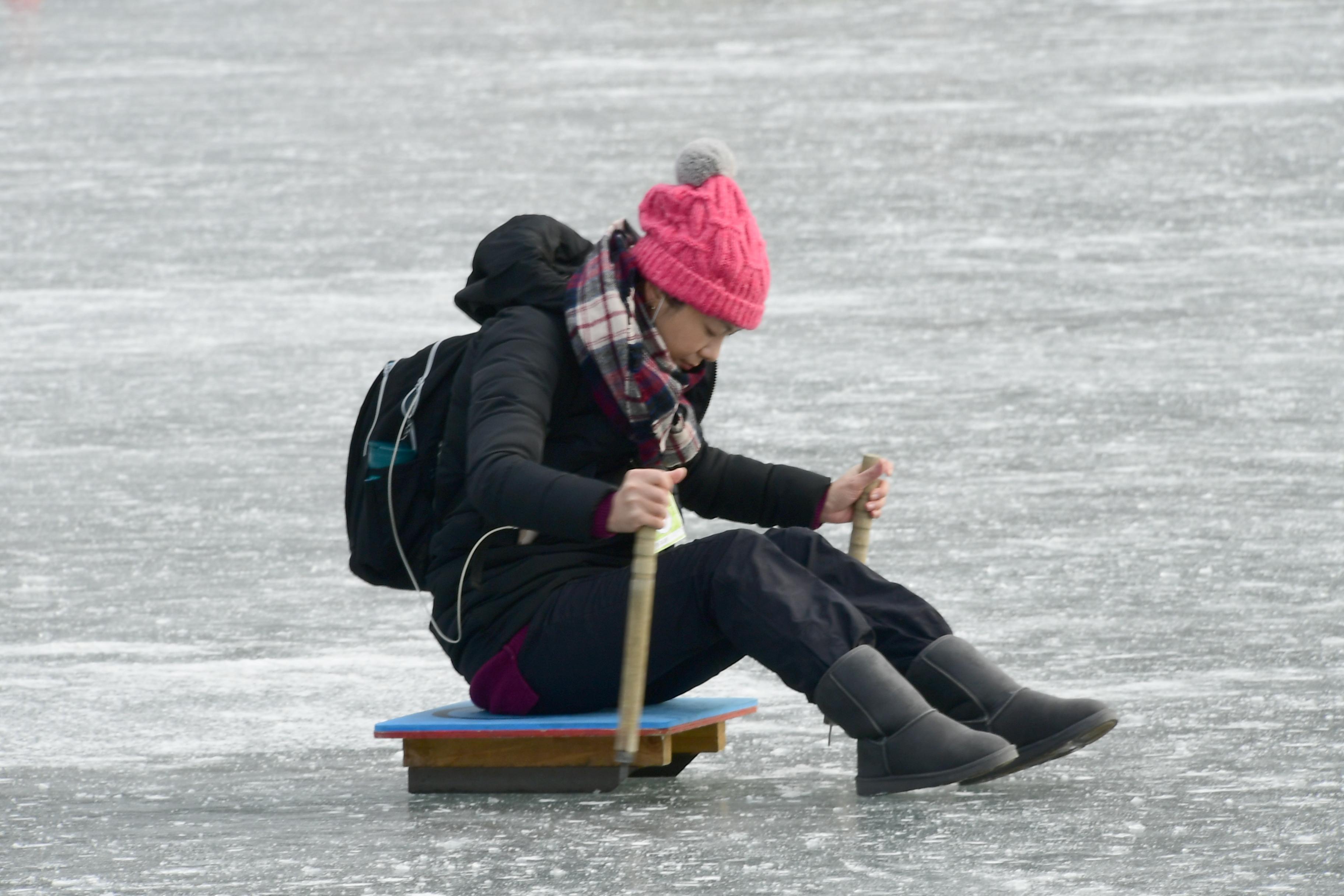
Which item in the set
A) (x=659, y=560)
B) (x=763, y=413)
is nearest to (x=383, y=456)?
(x=659, y=560)

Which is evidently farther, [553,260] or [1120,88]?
[1120,88]

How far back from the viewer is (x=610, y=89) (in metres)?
14.1

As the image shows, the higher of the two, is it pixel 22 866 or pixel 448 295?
pixel 448 295

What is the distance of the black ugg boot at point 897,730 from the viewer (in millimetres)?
3240

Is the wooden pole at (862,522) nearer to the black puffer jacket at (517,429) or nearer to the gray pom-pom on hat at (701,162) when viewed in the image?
the black puffer jacket at (517,429)

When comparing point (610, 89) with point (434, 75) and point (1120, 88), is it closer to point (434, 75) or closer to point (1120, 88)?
point (434, 75)

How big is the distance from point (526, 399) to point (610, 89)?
10.9 meters

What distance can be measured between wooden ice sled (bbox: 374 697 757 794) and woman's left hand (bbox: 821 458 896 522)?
19.0 inches

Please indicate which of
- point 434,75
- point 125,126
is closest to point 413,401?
point 125,126

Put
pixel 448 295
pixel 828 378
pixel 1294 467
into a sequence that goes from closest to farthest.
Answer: pixel 1294 467
pixel 828 378
pixel 448 295

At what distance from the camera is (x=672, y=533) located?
140 inches

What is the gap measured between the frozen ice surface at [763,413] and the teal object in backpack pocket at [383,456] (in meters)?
0.49

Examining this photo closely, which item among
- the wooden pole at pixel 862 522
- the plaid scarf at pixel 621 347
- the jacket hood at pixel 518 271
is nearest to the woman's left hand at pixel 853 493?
the wooden pole at pixel 862 522

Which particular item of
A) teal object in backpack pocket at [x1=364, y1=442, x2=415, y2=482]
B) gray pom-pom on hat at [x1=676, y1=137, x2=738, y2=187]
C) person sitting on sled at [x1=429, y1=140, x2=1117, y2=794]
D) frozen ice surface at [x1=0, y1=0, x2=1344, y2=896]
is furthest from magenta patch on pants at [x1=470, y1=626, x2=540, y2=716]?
gray pom-pom on hat at [x1=676, y1=137, x2=738, y2=187]
